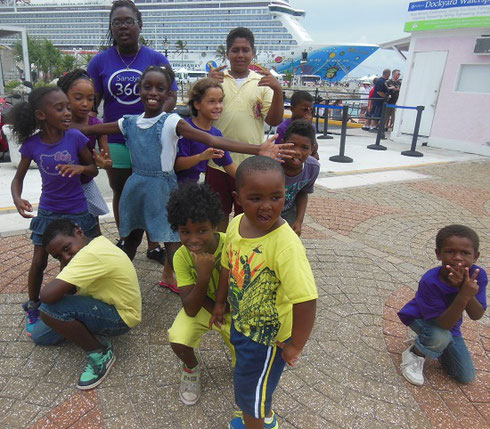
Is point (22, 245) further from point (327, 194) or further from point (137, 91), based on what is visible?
point (327, 194)

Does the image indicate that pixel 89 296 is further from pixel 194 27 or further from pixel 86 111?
pixel 194 27

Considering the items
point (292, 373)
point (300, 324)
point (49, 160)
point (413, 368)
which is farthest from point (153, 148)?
point (413, 368)

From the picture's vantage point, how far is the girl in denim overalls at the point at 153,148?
2512mm

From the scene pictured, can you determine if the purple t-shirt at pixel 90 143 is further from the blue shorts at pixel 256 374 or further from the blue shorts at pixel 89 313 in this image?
the blue shorts at pixel 256 374

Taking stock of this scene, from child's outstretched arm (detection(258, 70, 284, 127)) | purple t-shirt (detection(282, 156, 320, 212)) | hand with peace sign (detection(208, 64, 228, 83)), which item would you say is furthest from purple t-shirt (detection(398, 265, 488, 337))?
hand with peace sign (detection(208, 64, 228, 83))

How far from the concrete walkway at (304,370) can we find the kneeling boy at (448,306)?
115mm

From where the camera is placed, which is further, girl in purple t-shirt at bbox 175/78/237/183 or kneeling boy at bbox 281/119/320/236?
girl in purple t-shirt at bbox 175/78/237/183

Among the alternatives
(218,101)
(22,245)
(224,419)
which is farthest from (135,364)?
(22,245)

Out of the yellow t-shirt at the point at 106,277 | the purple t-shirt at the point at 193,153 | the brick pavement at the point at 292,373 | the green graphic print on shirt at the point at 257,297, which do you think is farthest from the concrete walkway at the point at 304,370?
the purple t-shirt at the point at 193,153

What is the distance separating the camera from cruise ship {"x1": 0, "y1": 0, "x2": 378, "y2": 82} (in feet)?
238

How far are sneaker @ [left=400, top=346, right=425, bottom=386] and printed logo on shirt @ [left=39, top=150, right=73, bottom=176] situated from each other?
2610 mm

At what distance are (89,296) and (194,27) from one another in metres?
96.8

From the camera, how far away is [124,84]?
9.73 feet

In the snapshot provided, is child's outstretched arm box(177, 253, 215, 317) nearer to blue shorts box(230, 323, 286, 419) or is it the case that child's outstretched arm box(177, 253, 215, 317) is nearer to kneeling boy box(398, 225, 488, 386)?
blue shorts box(230, 323, 286, 419)
